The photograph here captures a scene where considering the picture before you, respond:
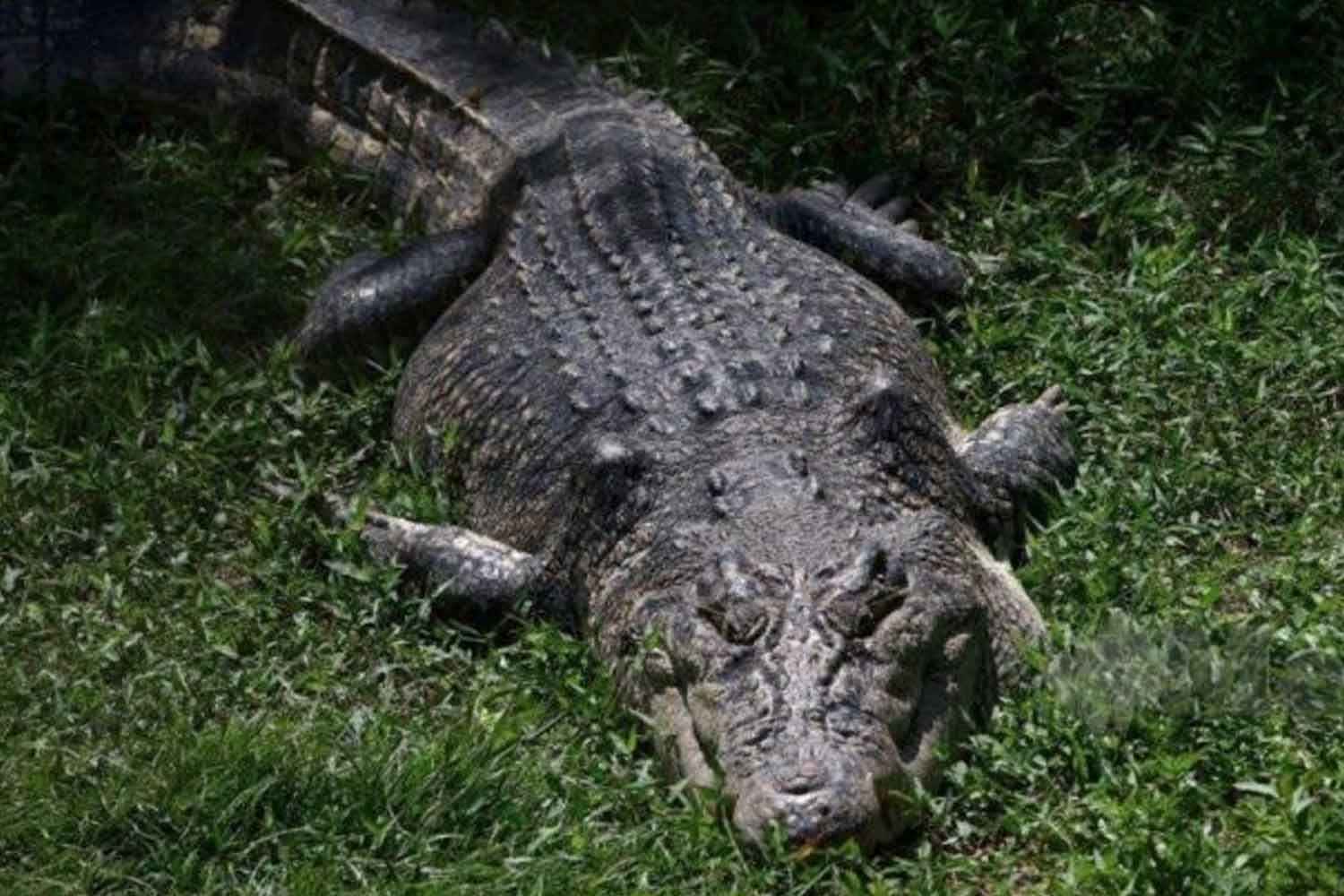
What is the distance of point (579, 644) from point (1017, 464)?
4.27 ft

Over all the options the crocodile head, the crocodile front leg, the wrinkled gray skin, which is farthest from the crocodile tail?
the crocodile head

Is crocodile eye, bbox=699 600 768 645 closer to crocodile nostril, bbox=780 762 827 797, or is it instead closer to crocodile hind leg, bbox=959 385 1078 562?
crocodile nostril, bbox=780 762 827 797

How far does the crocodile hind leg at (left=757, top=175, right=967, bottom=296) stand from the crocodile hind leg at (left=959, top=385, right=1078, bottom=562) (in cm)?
89

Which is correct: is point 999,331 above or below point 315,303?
above

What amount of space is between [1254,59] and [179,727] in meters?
4.42

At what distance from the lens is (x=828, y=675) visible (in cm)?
611

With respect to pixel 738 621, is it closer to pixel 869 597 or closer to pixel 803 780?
pixel 869 597

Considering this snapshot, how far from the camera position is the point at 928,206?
8.66m

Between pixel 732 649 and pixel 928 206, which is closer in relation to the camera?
pixel 732 649

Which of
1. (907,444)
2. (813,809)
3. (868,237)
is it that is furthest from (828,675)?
(868,237)

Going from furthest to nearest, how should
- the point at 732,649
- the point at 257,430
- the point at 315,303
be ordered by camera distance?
the point at 315,303 → the point at 257,430 → the point at 732,649

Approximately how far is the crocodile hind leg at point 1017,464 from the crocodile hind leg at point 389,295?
1766 mm

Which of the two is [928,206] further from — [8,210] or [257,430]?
[8,210]

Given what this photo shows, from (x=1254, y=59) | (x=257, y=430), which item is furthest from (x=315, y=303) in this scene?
(x=1254, y=59)
